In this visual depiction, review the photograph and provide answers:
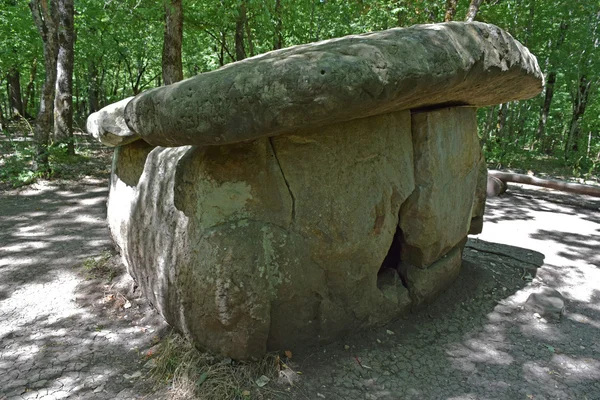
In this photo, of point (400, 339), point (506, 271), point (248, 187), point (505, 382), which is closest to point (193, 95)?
point (248, 187)

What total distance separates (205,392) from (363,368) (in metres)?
0.85

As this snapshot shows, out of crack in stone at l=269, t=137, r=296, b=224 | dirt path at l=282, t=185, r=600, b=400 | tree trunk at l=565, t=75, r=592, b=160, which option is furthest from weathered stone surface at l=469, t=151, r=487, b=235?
tree trunk at l=565, t=75, r=592, b=160

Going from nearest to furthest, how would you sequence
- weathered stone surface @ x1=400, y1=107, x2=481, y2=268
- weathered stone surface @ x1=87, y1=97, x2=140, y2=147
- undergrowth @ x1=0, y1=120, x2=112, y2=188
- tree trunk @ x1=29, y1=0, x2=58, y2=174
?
weathered stone surface @ x1=400, y1=107, x2=481, y2=268 → weathered stone surface @ x1=87, y1=97, x2=140, y2=147 → undergrowth @ x1=0, y1=120, x2=112, y2=188 → tree trunk @ x1=29, y1=0, x2=58, y2=174

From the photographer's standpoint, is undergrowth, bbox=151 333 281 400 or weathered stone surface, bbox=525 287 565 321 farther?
weathered stone surface, bbox=525 287 565 321

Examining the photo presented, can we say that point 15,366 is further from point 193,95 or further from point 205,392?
point 193,95

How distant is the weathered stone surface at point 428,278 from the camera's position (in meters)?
2.71

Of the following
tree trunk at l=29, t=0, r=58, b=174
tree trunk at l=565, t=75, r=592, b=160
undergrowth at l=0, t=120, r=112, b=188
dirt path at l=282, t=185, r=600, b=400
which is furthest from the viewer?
tree trunk at l=565, t=75, r=592, b=160

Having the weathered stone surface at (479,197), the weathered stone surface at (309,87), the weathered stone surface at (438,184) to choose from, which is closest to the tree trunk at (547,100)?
the weathered stone surface at (479,197)

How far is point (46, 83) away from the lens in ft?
22.6

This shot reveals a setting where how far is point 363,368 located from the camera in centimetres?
222

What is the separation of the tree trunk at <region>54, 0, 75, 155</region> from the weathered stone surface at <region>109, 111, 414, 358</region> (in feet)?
18.8

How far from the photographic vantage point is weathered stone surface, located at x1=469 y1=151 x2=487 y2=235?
3.34 meters

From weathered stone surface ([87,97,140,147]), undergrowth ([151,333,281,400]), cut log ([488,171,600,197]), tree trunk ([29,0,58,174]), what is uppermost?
tree trunk ([29,0,58,174])

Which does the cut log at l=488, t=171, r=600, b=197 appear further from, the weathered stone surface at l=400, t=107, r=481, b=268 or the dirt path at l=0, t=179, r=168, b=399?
the dirt path at l=0, t=179, r=168, b=399
